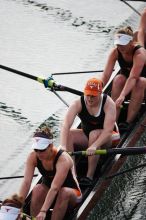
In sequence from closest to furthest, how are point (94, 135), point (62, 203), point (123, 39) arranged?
1. point (62, 203)
2. point (94, 135)
3. point (123, 39)

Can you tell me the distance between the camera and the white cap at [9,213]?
566 centimetres

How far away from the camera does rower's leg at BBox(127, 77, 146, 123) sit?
7850 millimetres

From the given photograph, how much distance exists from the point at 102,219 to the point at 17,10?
656cm

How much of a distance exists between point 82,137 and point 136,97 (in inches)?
36.5

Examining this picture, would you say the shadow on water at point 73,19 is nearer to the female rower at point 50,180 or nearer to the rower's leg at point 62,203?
the female rower at point 50,180

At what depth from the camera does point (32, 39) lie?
12.4 metres

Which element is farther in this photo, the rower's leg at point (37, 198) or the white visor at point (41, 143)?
the rower's leg at point (37, 198)

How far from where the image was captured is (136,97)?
25.8 ft

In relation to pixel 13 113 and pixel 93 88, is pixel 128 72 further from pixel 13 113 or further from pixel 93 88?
pixel 13 113

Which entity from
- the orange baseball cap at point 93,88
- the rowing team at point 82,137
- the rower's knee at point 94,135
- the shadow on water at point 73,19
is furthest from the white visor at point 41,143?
the shadow on water at point 73,19

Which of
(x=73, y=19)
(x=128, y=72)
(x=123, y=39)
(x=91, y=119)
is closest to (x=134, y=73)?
(x=128, y=72)

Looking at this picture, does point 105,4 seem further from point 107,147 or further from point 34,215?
point 34,215

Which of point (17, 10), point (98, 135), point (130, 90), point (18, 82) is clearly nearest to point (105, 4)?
Answer: point (17, 10)

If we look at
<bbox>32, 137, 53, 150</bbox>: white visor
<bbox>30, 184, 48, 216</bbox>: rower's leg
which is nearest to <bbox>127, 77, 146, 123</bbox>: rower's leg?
<bbox>30, 184, 48, 216</bbox>: rower's leg
